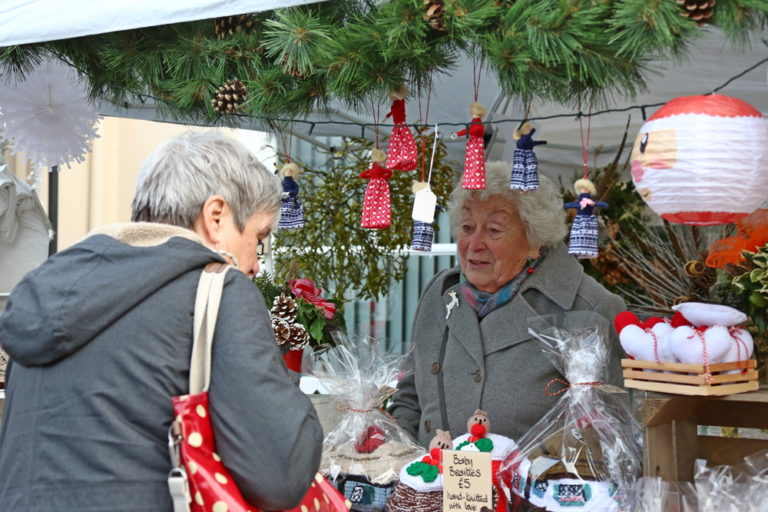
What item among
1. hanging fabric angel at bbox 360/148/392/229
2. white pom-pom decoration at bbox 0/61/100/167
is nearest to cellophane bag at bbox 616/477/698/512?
hanging fabric angel at bbox 360/148/392/229

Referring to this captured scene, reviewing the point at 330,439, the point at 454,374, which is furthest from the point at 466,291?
the point at 330,439

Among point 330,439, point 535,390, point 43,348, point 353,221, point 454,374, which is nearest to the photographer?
point 43,348

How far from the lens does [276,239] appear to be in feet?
13.7

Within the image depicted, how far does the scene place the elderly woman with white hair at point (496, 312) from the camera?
9.16ft

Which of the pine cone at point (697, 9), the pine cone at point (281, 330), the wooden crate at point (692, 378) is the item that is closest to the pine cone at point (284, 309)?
the pine cone at point (281, 330)

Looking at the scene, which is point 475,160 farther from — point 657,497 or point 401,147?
point 657,497

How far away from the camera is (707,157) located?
1.69m

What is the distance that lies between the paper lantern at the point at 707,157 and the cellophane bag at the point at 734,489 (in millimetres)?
637

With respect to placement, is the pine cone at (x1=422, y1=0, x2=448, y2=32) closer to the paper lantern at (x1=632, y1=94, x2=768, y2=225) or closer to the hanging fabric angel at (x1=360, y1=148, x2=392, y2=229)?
the paper lantern at (x1=632, y1=94, x2=768, y2=225)

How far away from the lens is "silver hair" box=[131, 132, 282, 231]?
1.56 meters

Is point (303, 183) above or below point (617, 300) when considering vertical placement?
above

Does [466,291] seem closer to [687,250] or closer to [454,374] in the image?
[454,374]

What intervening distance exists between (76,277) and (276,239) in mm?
2800

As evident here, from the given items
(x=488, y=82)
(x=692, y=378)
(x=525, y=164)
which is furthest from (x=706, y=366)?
(x=488, y=82)
